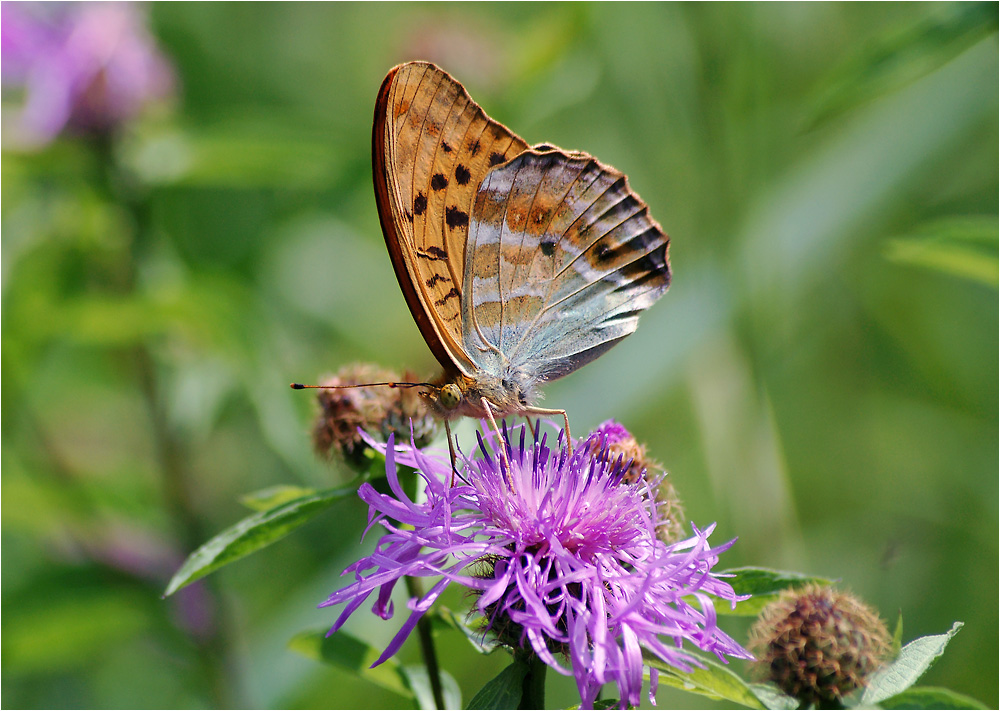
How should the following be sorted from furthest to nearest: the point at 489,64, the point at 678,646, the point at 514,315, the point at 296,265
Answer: the point at 489,64 < the point at 296,265 < the point at 514,315 < the point at 678,646

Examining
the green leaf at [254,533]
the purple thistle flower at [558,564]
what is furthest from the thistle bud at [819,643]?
the green leaf at [254,533]

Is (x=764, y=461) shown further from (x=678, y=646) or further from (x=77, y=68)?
(x=77, y=68)

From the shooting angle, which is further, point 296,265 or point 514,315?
point 296,265

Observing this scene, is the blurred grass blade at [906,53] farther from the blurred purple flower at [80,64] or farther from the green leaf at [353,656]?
the blurred purple flower at [80,64]

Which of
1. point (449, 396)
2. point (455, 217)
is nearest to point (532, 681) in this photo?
point (449, 396)

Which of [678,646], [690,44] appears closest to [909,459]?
[690,44]

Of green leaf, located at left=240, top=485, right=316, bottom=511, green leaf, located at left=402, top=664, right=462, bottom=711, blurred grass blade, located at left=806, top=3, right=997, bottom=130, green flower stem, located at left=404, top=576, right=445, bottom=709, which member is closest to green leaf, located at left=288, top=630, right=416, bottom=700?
green leaf, located at left=402, top=664, right=462, bottom=711

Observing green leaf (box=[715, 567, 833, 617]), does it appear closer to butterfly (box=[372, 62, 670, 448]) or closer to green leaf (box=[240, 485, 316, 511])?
butterfly (box=[372, 62, 670, 448])

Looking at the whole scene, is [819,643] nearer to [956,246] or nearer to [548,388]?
[956,246]
